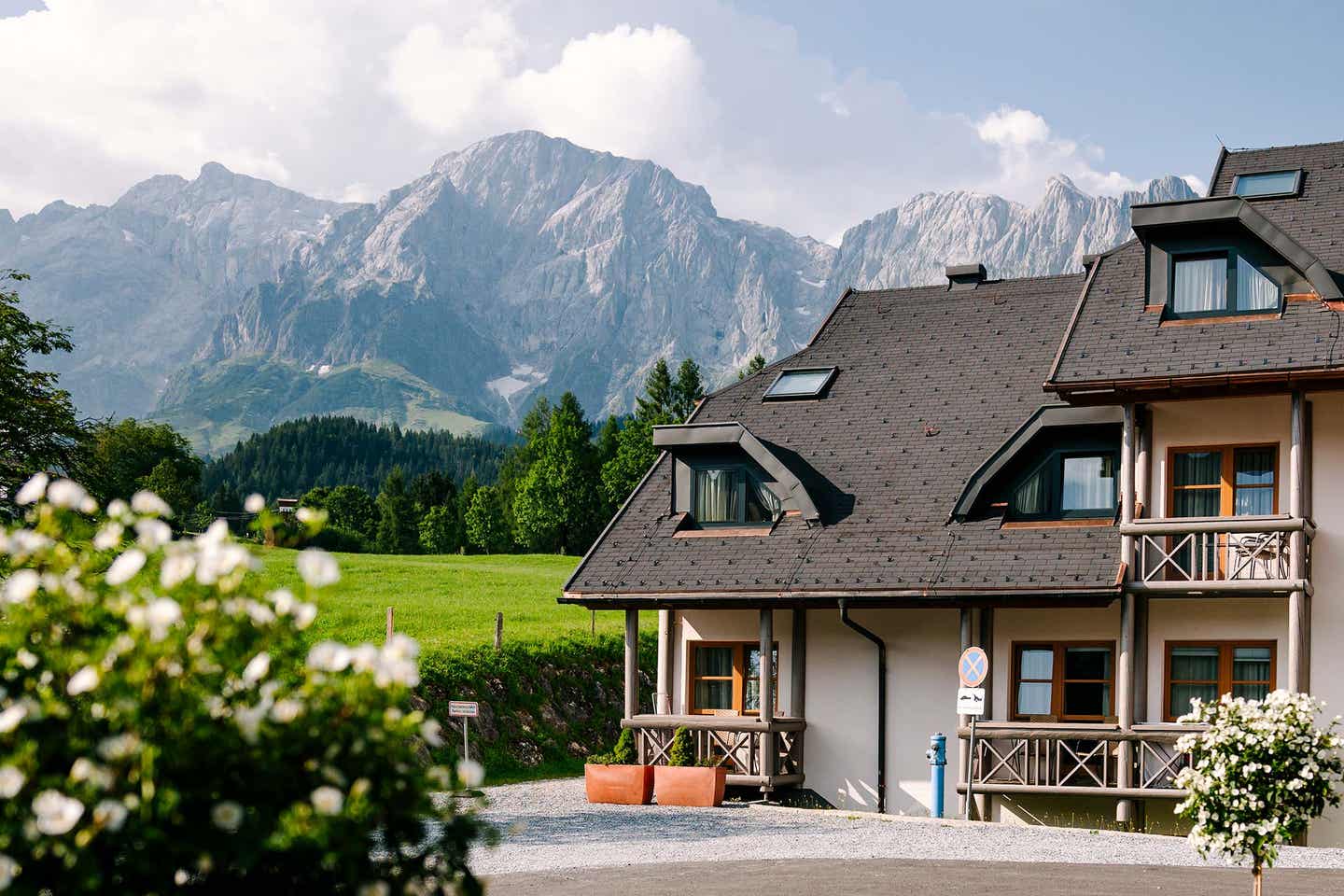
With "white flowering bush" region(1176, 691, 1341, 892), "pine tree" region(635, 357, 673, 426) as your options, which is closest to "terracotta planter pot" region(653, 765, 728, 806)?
"white flowering bush" region(1176, 691, 1341, 892)

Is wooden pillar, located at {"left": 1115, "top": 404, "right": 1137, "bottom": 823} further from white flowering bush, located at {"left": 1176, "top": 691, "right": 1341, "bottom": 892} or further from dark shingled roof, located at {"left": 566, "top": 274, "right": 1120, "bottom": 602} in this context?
white flowering bush, located at {"left": 1176, "top": 691, "right": 1341, "bottom": 892}

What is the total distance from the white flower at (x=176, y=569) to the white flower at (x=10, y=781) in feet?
2.47

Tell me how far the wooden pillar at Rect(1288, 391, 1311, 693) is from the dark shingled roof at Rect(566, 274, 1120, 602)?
7.96 ft

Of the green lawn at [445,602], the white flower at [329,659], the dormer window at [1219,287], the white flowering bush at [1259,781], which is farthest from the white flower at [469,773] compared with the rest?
the green lawn at [445,602]

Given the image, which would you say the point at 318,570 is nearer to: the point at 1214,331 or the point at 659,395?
the point at 1214,331

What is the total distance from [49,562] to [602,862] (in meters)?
12.7

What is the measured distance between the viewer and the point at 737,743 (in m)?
24.7

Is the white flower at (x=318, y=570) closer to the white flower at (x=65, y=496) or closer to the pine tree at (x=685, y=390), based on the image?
the white flower at (x=65, y=496)

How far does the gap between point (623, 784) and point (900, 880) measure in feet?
28.3

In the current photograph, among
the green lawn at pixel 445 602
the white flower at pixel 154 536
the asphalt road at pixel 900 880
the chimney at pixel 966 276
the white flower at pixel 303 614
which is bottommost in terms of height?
the asphalt road at pixel 900 880

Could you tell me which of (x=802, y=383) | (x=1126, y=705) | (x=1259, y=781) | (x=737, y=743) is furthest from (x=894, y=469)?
(x=1259, y=781)

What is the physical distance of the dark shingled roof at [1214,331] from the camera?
21.6 m

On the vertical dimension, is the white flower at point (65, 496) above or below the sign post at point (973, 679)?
above

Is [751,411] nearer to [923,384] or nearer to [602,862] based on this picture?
[923,384]
